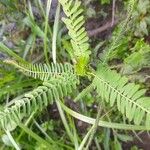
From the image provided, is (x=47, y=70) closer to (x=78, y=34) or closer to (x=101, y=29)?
(x=78, y=34)

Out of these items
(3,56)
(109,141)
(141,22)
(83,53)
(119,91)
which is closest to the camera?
(119,91)

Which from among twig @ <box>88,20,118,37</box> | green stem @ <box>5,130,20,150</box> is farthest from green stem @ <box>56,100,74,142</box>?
twig @ <box>88,20,118,37</box>

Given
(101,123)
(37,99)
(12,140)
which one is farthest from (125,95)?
(12,140)

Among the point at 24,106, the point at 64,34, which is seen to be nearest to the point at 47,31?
the point at 64,34

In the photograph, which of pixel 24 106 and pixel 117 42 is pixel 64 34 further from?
pixel 24 106

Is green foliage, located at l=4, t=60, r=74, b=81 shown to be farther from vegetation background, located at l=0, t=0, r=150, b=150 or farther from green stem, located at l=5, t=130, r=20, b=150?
green stem, located at l=5, t=130, r=20, b=150

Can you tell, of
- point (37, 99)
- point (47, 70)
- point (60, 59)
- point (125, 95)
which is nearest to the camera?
point (125, 95)

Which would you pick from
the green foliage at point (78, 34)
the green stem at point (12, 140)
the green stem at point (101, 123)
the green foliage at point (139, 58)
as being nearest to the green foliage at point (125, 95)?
the green foliage at point (78, 34)
